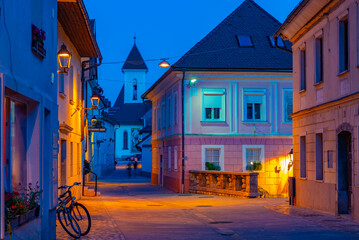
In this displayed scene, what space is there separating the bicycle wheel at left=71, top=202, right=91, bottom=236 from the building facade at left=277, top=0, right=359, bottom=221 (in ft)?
23.0

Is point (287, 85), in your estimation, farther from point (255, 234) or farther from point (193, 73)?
point (255, 234)

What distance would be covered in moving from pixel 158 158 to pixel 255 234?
98.9ft

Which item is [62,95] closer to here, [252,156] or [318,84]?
[318,84]

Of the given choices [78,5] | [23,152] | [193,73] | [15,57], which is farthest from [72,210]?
[193,73]

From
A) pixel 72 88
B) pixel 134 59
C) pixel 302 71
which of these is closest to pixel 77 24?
pixel 72 88

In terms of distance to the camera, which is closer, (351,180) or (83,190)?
(351,180)

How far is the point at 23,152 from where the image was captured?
1044 cm

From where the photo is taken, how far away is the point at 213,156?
33781 mm

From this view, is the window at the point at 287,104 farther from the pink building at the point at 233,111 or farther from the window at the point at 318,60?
the window at the point at 318,60

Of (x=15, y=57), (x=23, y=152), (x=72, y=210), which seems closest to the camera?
(x=15, y=57)

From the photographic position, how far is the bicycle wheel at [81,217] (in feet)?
43.6

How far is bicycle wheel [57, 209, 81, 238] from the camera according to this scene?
1314 cm

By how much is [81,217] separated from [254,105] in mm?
22249

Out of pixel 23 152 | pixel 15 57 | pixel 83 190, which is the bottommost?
pixel 83 190
